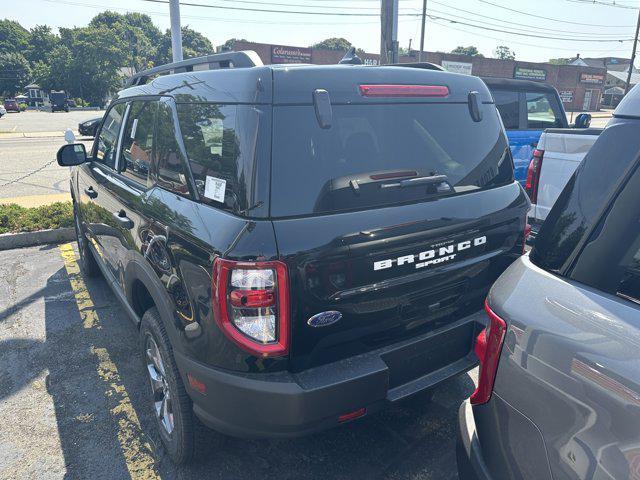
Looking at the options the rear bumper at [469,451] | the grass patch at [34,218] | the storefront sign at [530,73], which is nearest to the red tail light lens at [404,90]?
the rear bumper at [469,451]

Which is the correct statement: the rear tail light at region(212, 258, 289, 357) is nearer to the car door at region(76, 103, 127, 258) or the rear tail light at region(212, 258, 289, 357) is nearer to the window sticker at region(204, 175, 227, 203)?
the window sticker at region(204, 175, 227, 203)

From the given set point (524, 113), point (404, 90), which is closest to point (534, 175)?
point (524, 113)

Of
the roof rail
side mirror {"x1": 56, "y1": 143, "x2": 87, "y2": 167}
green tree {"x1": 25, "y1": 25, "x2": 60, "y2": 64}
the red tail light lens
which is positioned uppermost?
green tree {"x1": 25, "y1": 25, "x2": 60, "y2": 64}

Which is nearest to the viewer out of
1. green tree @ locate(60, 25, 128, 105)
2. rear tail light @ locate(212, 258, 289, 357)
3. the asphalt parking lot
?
rear tail light @ locate(212, 258, 289, 357)

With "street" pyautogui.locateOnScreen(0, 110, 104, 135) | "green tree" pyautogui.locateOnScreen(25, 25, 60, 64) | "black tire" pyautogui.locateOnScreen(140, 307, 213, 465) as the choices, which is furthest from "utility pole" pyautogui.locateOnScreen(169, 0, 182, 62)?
"green tree" pyautogui.locateOnScreen(25, 25, 60, 64)

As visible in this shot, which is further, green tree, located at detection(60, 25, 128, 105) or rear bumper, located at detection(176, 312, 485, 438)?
green tree, located at detection(60, 25, 128, 105)

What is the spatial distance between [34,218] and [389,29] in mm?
7985

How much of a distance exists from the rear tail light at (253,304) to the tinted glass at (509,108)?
622 cm

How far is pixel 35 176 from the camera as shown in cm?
1116

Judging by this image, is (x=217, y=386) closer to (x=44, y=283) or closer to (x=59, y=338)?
(x=59, y=338)

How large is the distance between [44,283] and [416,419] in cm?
423

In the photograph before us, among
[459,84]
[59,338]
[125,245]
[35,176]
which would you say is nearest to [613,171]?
[459,84]

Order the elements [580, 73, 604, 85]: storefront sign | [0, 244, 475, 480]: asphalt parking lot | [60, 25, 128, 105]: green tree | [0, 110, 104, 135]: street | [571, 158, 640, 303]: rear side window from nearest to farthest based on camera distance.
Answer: [571, 158, 640, 303]: rear side window
[0, 244, 475, 480]: asphalt parking lot
[0, 110, 104, 135]: street
[580, 73, 604, 85]: storefront sign
[60, 25, 128, 105]: green tree

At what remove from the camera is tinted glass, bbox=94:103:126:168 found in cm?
340
